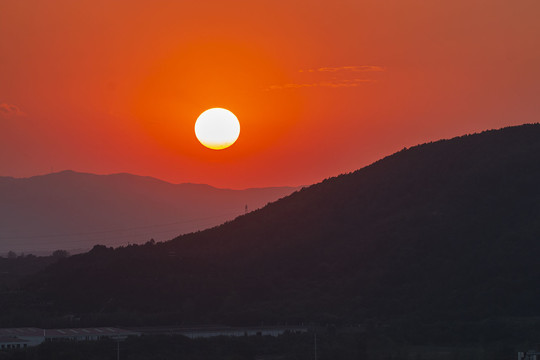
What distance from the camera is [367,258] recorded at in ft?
343

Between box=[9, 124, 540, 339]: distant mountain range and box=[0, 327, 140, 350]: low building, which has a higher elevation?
box=[9, 124, 540, 339]: distant mountain range

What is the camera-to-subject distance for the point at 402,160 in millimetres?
130250

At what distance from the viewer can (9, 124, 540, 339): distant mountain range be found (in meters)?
86.4

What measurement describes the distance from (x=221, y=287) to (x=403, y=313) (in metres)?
18.3

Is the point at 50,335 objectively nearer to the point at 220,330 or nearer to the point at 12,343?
the point at 12,343

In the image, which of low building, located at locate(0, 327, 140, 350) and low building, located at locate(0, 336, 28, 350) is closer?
low building, located at locate(0, 336, 28, 350)

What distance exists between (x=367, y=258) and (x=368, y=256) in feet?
1.44

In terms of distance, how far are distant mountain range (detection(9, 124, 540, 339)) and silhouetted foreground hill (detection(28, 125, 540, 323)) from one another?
6.4 inches

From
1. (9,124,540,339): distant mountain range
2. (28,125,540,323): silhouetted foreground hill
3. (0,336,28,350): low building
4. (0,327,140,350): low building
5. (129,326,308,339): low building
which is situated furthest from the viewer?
(28,125,540,323): silhouetted foreground hill

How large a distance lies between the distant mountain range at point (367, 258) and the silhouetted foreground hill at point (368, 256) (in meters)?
0.16

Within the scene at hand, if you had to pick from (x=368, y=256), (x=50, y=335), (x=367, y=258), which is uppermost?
(x=368, y=256)

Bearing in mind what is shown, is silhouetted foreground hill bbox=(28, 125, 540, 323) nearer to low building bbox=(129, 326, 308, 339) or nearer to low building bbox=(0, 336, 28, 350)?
low building bbox=(129, 326, 308, 339)

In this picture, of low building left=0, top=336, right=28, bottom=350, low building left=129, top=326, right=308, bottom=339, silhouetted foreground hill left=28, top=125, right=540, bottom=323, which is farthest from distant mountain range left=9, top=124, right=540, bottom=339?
low building left=0, top=336, right=28, bottom=350

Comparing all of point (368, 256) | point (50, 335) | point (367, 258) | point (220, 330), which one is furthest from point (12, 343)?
point (368, 256)
